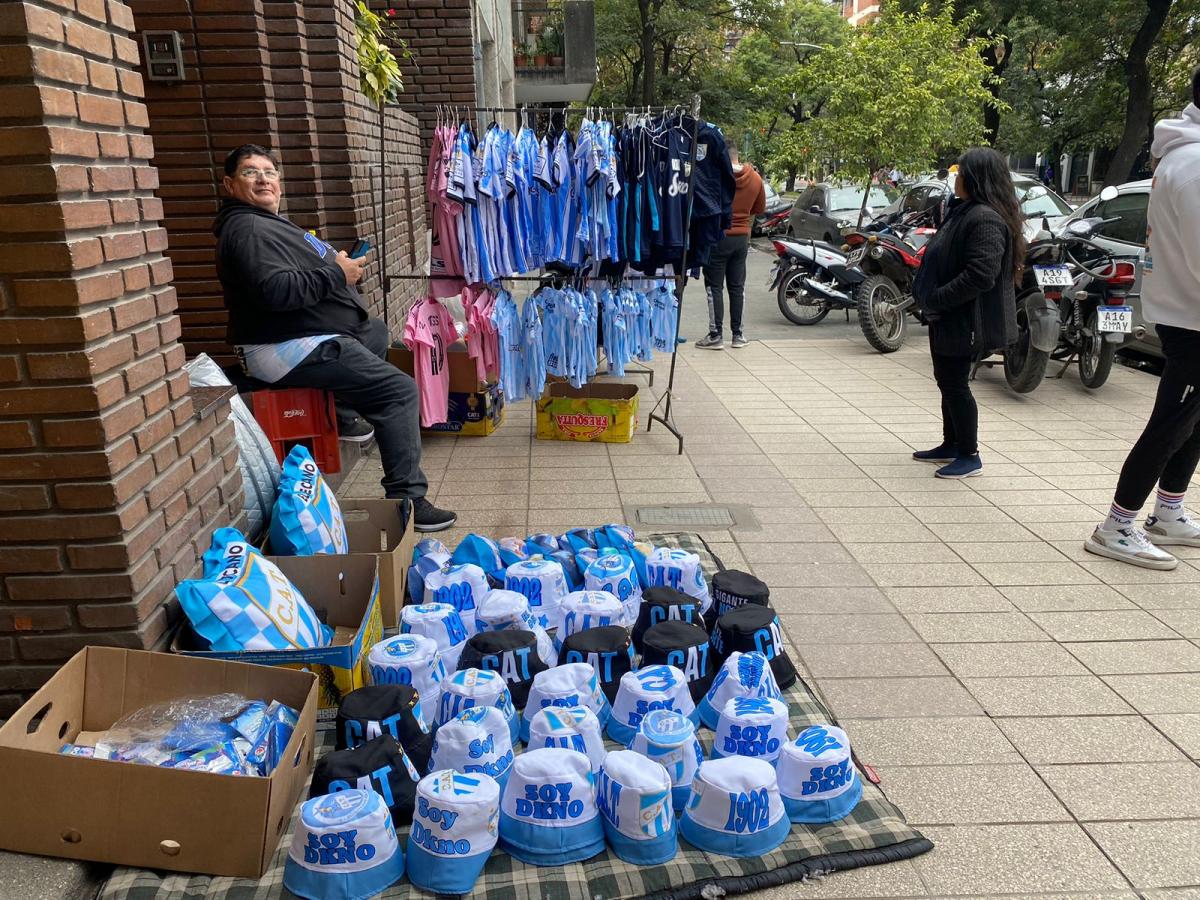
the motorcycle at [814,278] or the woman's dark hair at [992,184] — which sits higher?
the woman's dark hair at [992,184]

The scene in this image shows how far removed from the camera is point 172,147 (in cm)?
518

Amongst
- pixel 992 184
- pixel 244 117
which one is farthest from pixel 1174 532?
pixel 244 117

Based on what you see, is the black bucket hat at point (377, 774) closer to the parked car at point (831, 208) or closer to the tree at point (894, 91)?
the tree at point (894, 91)

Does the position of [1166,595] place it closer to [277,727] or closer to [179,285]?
[277,727]

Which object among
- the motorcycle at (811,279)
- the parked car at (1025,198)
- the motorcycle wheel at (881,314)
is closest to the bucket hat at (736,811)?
the motorcycle wheel at (881,314)

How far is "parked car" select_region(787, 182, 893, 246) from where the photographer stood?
18906 mm

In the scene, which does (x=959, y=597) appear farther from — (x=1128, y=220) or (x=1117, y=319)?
(x=1128, y=220)

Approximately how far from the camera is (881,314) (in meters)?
9.83

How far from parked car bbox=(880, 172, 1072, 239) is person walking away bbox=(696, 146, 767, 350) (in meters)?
3.48

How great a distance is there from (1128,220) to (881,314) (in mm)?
2457

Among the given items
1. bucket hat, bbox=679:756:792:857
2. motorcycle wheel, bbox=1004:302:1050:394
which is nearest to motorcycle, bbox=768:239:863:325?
motorcycle wheel, bbox=1004:302:1050:394

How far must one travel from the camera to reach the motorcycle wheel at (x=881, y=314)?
977 centimetres

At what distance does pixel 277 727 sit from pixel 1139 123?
24.8 meters

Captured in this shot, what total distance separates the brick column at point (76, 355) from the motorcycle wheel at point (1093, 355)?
698 cm
